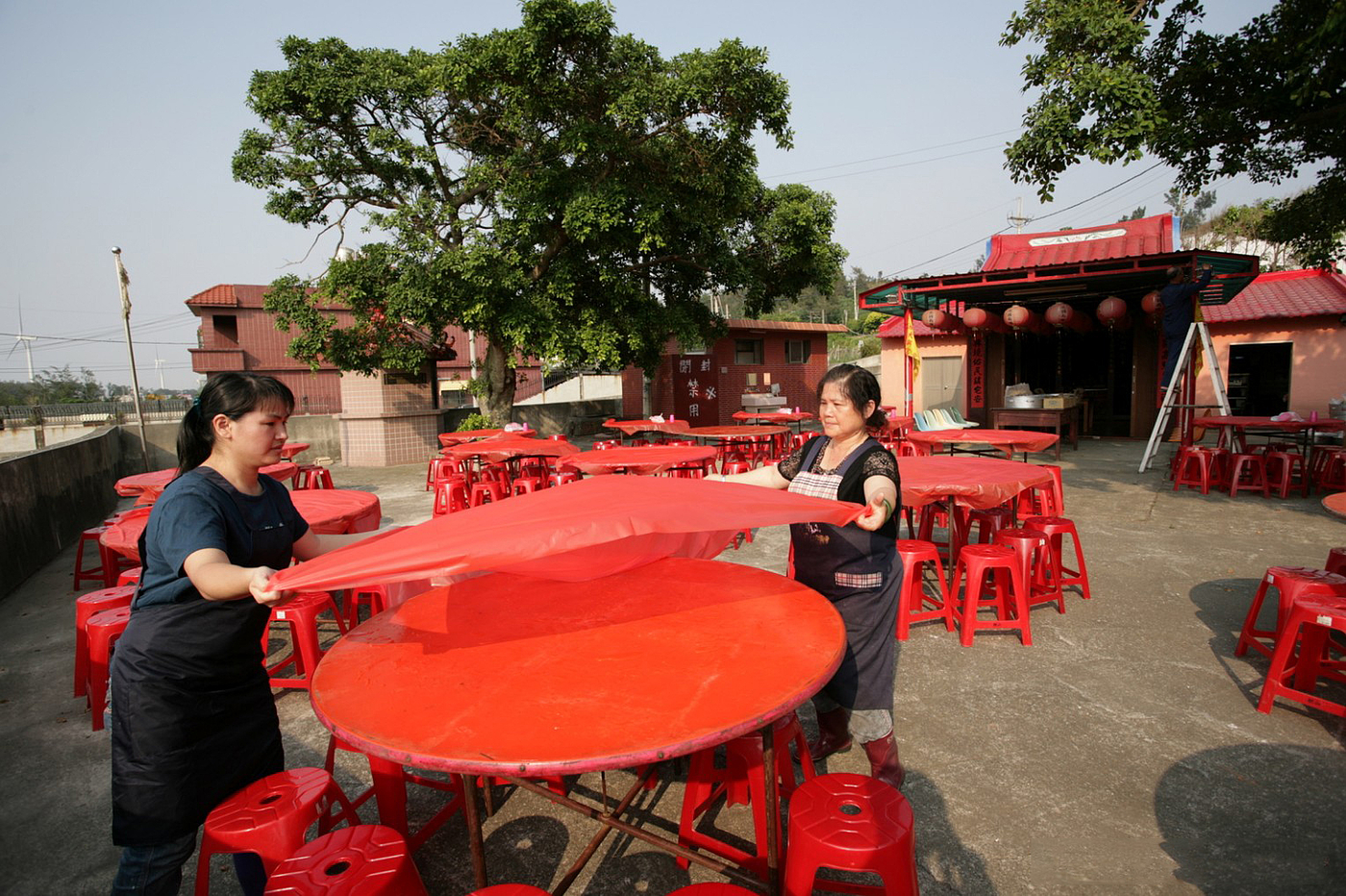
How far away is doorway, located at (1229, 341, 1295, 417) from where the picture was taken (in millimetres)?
13952

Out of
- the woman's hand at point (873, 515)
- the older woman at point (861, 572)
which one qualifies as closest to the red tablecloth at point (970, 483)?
the older woman at point (861, 572)

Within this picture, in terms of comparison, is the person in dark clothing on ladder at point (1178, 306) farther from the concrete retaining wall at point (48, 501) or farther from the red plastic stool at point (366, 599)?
the concrete retaining wall at point (48, 501)

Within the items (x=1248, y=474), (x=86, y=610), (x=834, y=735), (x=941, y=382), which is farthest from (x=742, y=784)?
(x=941, y=382)

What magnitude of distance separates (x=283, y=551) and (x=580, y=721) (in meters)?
1.12

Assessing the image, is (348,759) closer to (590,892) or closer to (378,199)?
(590,892)

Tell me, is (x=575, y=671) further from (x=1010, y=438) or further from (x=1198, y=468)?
(x=1198, y=468)

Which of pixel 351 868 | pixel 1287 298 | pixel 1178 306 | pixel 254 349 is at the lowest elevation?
pixel 351 868

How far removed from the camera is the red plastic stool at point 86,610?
3.34 metres

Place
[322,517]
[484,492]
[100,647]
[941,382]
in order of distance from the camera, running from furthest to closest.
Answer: [941,382], [484,492], [322,517], [100,647]

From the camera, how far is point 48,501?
6953mm

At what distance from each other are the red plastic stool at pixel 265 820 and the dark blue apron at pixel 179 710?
9 centimetres

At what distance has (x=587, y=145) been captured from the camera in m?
10.1

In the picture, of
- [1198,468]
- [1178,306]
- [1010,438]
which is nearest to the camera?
[1010,438]

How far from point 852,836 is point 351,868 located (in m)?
1.10
